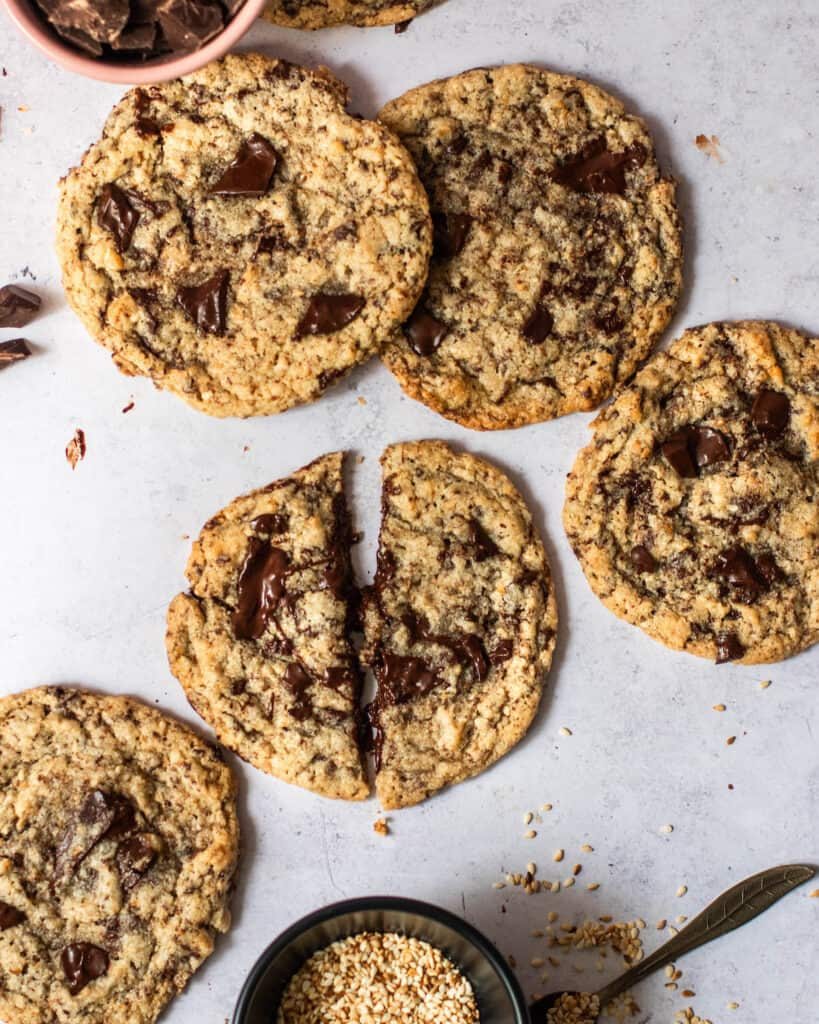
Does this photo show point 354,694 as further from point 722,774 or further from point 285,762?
point 722,774

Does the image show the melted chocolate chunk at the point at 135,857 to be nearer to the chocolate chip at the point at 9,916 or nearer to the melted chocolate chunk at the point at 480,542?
the chocolate chip at the point at 9,916

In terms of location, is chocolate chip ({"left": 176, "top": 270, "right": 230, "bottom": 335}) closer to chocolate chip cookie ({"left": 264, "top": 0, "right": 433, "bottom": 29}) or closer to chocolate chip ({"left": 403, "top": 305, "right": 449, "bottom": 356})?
chocolate chip ({"left": 403, "top": 305, "right": 449, "bottom": 356})

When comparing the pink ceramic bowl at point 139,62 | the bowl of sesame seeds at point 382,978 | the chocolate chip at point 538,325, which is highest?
the pink ceramic bowl at point 139,62

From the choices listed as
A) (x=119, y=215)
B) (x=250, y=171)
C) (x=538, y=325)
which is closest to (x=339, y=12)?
(x=250, y=171)

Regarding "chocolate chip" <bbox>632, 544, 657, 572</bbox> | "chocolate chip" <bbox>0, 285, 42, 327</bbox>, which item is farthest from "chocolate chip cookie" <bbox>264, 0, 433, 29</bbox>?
"chocolate chip" <bbox>632, 544, 657, 572</bbox>

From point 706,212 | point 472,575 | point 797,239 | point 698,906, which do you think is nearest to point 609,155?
point 706,212

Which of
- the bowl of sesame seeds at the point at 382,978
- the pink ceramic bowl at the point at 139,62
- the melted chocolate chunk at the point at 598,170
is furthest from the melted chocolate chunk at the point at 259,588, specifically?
the melted chocolate chunk at the point at 598,170
